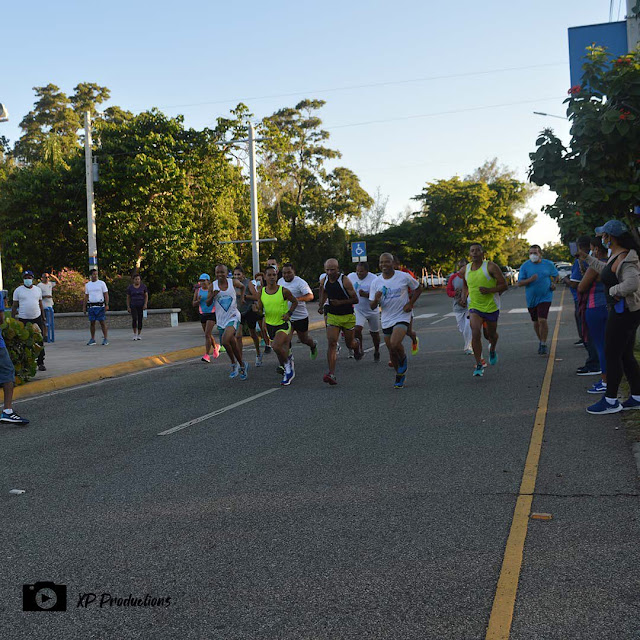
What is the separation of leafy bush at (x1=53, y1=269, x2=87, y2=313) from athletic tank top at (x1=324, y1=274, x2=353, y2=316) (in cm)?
1822

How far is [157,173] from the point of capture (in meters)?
30.5

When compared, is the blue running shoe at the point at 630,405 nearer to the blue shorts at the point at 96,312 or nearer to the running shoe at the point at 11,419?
the running shoe at the point at 11,419

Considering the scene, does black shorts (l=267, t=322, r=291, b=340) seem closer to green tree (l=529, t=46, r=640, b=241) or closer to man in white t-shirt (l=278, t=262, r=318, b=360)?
man in white t-shirt (l=278, t=262, r=318, b=360)

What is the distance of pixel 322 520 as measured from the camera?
183 inches

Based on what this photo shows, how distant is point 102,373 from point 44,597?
32.7 feet

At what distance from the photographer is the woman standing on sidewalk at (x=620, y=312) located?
719 centimetres

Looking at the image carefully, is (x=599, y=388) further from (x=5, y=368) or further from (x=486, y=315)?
(x=5, y=368)

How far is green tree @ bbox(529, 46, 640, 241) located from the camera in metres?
8.12

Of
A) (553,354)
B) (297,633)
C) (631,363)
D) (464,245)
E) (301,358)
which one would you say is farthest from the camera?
(464,245)

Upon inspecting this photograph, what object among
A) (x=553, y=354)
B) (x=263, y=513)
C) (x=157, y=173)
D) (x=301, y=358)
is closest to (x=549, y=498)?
(x=263, y=513)

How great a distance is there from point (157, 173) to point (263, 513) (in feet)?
89.9

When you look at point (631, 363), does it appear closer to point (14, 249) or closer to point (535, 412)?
point (535, 412)

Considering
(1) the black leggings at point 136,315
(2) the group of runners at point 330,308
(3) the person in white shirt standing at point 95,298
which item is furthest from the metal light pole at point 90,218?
(2) the group of runners at point 330,308

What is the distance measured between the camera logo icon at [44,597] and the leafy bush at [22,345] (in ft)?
25.8
